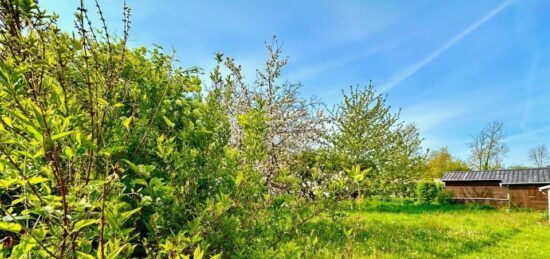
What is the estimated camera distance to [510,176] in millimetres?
28047

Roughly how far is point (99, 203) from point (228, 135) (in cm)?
150

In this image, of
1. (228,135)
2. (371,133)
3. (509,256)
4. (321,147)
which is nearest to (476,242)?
(509,256)

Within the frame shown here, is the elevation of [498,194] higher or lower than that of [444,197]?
higher

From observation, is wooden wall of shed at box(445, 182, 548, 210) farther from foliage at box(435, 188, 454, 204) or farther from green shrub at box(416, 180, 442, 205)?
green shrub at box(416, 180, 442, 205)

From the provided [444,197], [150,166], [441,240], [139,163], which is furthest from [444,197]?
[150,166]

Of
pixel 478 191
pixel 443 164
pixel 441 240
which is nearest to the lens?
pixel 441 240

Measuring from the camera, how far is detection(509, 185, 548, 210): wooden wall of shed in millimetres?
25031

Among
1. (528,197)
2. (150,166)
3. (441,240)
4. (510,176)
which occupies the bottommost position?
(441,240)

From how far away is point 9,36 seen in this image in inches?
45.2

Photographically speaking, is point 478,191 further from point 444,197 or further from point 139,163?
point 139,163

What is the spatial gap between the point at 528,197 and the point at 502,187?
78.7 inches

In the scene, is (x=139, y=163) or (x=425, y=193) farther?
(x=425, y=193)

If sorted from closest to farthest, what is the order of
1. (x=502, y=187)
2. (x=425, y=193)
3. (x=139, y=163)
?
(x=139, y=163), (x=502, y=187), (x=425, y=193)

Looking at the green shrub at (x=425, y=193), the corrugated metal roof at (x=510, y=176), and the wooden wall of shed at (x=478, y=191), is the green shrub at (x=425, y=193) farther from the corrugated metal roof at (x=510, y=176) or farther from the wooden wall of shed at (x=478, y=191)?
the corrugated metal roof at (x=510, y=176)
